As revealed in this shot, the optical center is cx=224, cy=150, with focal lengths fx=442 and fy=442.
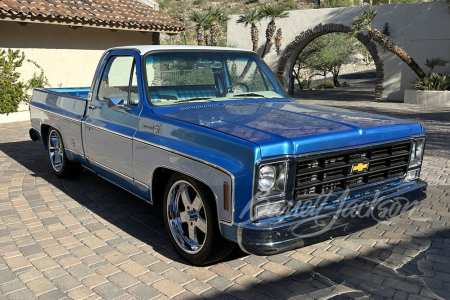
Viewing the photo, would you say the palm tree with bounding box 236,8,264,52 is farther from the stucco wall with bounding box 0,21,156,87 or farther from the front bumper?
the front bumper

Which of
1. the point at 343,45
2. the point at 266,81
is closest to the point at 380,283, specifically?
the point at 266,81

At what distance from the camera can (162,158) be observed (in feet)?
12.3

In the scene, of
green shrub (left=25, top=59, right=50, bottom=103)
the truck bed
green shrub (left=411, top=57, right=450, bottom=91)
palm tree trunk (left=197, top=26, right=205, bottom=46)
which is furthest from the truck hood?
palm tree trunk (left=197, top=26, right=205, bottom=46)

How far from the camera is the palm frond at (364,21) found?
1714 cm

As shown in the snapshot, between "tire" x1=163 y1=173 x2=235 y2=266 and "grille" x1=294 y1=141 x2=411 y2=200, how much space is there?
688 mm

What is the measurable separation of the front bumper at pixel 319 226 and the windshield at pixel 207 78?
1.74 m

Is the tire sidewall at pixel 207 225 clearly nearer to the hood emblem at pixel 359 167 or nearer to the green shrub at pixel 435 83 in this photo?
the hood emblem at pixel 359 167

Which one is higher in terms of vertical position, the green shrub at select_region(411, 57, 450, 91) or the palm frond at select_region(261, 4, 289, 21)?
the palm frond at select_region(261, 4, 289, 21)

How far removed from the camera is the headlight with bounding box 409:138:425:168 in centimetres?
394

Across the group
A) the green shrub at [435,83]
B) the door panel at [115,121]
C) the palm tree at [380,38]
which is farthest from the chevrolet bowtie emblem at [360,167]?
the palm tree at [380,38]

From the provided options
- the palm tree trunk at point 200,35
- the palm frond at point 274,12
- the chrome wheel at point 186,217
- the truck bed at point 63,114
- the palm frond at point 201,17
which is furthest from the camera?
the palm frond at point 201,17

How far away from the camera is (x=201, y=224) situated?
3.58m

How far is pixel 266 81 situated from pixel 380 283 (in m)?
2.50

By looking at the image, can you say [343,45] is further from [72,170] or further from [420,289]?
[420,289]
